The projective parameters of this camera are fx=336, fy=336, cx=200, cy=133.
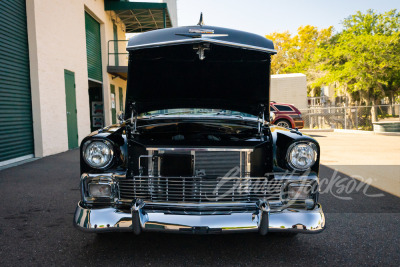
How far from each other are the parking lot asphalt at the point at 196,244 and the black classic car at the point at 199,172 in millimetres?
378

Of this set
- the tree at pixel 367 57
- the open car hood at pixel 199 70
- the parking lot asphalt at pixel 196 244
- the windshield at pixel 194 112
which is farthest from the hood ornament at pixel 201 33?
the tree at pixel 367 57

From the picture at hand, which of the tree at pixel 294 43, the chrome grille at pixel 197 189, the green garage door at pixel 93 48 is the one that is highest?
the tree at pixel 294 43

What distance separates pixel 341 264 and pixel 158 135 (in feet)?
5.70

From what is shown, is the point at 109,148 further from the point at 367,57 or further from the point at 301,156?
the point at 367,57

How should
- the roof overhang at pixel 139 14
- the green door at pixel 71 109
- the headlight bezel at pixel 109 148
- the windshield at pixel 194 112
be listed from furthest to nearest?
the roof overhang at pixel 139 14, the green door at pixel 71 109, the windshield at pixel 194 112, the headlight bezel at pixel 109 148

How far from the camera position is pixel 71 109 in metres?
10.2

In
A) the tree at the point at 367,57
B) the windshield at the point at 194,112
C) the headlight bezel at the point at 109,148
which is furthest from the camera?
the tree at the point at 367,57

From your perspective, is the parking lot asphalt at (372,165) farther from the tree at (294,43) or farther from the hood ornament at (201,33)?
the tree at (294,43)

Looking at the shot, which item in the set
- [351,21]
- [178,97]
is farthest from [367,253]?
[351,21]

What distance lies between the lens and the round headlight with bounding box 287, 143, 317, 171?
2.67 meters

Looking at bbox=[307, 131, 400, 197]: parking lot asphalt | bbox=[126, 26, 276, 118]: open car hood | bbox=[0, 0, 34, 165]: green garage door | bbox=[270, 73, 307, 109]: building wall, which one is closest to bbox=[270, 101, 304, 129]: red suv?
bbox=[307, 131, 400, 197]: parking lot asphalt

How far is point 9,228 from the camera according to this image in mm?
3305

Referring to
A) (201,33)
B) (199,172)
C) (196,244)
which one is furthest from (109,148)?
(201,33)

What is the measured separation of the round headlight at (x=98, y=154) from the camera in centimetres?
261
